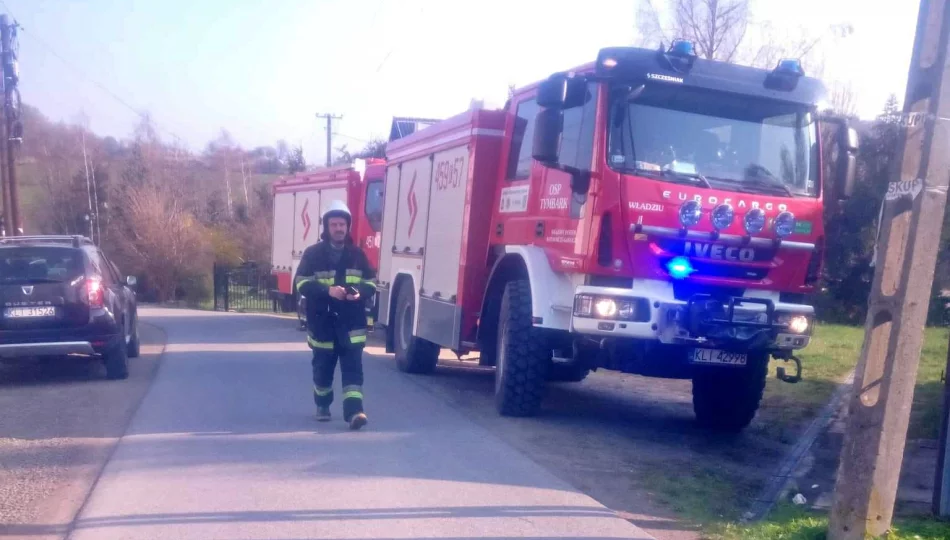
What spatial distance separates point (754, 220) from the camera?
25.4 feet

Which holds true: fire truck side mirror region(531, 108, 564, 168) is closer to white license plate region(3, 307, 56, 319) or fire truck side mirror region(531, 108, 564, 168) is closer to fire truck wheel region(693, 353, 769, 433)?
fire truck wheel region(693, 353, 769, 433)

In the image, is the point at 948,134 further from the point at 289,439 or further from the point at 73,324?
the point at 73,324

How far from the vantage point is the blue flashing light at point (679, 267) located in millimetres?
7668

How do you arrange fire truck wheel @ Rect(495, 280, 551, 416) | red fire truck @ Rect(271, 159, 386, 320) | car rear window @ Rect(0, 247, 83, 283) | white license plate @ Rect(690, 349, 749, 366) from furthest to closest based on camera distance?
red fire truck @ Rect(271, 159, 386, 320), car rear window @ Rect(0, 247, 83, 283), fire truck wheel @ Rect(495, 280, 551, 416), white license plate @ Rect(690, 349, 749, 366)

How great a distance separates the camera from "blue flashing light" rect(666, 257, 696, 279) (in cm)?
767

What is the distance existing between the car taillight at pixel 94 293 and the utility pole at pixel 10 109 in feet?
61.7

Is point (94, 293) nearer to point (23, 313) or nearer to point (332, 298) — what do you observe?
point (23, 313)

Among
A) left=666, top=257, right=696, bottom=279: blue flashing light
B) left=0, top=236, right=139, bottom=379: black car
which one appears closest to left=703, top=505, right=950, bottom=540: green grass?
left=666, top=257, right=696, bottom=279: blue flashing light

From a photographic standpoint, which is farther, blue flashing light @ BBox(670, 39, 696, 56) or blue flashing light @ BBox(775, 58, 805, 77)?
blue flashing light @ BBox(775, 58, 805, 77)

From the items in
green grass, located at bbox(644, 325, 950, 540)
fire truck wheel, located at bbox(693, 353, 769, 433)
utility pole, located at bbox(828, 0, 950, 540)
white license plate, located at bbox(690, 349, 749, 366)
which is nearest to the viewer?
utility pole, located at bbox(828, 0, 950, 540)

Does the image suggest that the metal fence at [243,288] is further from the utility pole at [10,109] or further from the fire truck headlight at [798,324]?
the fire truck headlight at [798,324]

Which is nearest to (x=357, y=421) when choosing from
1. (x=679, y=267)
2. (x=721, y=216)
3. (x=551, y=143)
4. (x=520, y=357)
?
(x=520, y=357)

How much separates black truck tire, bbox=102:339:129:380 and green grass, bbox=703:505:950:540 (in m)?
8.12

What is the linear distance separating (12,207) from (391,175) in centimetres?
1856
